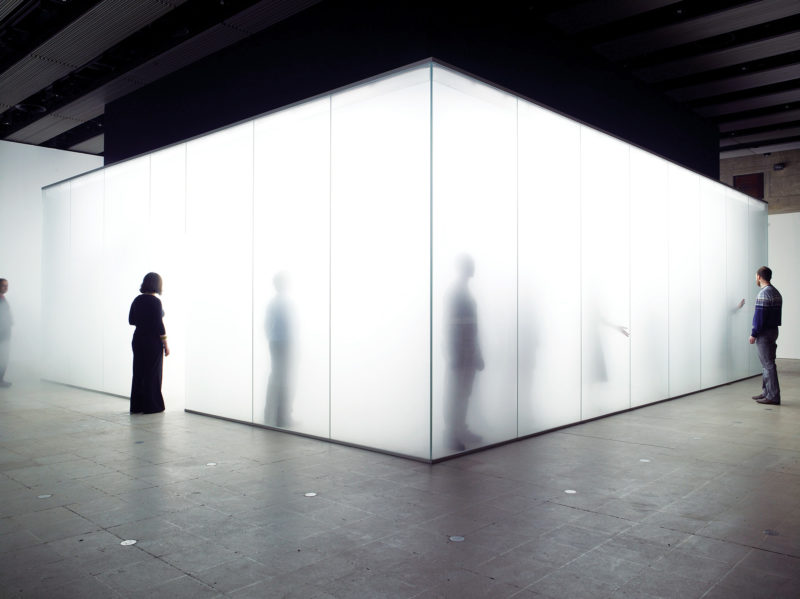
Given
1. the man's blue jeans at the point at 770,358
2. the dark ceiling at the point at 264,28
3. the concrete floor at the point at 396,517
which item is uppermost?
the dark ceiling at the point at 264,28

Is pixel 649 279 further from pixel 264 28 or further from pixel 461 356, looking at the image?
pixel 264 28

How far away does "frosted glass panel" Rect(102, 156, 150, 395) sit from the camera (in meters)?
9.03

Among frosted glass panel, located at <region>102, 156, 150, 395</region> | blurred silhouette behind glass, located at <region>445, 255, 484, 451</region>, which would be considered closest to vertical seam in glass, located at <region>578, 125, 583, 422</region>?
blurred silhouette behind glass, located at <region>445, 255, 484, 451</region>

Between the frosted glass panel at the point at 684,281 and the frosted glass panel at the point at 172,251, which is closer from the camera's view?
the frosted glass panel at the point at 172,251

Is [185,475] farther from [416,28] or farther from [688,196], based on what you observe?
[688,196]

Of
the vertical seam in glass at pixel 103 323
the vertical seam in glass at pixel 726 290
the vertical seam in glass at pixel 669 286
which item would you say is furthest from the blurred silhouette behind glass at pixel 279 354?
the vertical seam in glass at pixel 726 290

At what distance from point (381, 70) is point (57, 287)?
27.2 feet

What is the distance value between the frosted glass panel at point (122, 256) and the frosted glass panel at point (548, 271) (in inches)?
219

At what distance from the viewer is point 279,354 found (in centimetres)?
678

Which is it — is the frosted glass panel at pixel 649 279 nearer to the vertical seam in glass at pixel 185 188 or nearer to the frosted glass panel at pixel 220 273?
the frosted glass panel at pixel 220 273

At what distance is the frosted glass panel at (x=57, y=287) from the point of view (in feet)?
35.2

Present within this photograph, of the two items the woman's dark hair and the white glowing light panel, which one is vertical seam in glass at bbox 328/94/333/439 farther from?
the woman's dark hair

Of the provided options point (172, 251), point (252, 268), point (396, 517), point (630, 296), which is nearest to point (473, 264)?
Result: point (396, 517)

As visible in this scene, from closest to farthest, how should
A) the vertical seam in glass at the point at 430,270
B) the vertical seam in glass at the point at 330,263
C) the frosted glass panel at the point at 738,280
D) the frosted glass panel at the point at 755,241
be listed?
the vertical seam in glass at the point at 430,270, the vertical seam in glass at the point at 330,263, the frosted glass panel at the point at 738,280, the frosted glass panel at the point at 755,241
